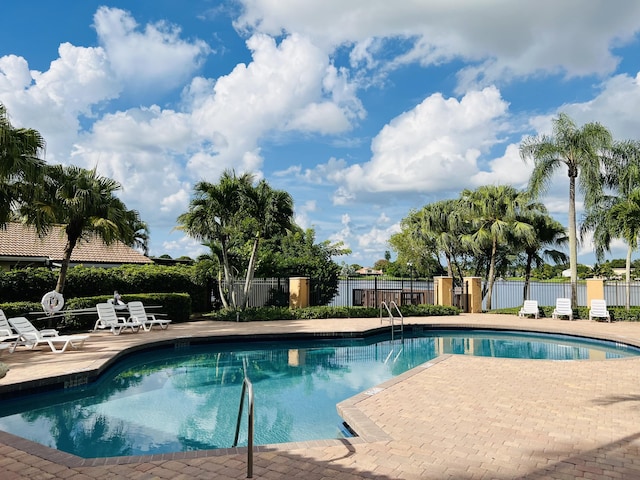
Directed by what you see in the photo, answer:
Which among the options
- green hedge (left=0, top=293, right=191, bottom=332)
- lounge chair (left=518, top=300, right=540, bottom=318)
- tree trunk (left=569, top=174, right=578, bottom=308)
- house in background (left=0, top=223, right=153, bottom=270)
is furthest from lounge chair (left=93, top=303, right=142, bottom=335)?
tree trunk (left=569, top=174, right=578, bottom=308)

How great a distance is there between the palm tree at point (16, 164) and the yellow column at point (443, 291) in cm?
1703

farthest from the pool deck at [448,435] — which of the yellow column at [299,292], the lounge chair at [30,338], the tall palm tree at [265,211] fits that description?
the yellow column at [299,292]

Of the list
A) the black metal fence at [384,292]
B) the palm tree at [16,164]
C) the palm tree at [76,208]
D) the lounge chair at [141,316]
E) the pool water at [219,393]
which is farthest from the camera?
the black metal fence at [384,292]

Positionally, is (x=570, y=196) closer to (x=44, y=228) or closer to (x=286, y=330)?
(x=286, y=330)

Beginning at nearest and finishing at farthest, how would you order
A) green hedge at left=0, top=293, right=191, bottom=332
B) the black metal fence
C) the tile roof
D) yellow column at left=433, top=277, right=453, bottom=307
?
green hedge at left=0, top=293, right=191, bottom=332 → the tile roof → the black metal fence → yellow column at left=433, top=277, right=453, bottom=307

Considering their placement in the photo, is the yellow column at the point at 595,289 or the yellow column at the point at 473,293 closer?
the yellow column at the point at 595,289

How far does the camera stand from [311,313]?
63.6ft

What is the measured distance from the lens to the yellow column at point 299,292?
69.0ft

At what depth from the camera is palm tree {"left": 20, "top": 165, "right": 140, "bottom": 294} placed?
13797 mm

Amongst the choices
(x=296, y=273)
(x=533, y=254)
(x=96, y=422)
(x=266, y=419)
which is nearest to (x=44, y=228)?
(x=96, y=422)

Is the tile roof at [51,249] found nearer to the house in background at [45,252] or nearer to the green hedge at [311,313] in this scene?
the house in background at [45,252]

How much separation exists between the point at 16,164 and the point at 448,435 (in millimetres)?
10772

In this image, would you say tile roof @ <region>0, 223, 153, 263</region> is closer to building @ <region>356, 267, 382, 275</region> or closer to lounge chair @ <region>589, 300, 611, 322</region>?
lounge chair @ <region>589, 300, 611, 322</region>

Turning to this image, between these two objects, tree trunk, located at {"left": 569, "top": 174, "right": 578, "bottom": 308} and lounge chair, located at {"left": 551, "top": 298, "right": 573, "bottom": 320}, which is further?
tree trunk, located at {"left": 569, "top": 174, "right": 578, "bottom": 308}
